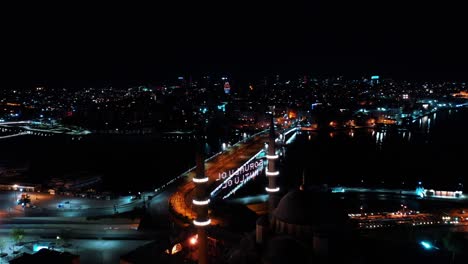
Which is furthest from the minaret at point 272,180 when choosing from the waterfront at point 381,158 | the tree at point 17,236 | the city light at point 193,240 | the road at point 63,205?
the waterfront at point 381,158

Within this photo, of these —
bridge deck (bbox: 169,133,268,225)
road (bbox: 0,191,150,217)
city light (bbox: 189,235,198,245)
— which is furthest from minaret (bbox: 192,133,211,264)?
road (bbox: 0,191,150,217)

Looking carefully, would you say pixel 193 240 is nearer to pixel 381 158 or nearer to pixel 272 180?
pixel 272 180

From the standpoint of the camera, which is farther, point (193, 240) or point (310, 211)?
point (193, 240)

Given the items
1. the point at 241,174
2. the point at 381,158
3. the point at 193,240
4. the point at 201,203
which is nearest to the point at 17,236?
the point at 193,240

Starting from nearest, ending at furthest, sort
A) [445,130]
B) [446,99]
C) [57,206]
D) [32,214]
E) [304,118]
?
[32,214] < [57,206] < [445,130] < [304,118] < [446,99]

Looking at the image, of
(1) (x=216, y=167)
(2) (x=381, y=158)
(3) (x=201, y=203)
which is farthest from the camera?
(2) (x=381, y=158)

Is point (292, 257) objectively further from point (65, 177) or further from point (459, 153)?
point (459, 153)

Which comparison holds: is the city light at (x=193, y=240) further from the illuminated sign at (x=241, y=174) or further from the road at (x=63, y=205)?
the illuminated sign at (x=241, y=174)

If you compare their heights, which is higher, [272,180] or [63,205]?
[272,180]

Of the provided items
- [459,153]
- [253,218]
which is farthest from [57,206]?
[459,153]
